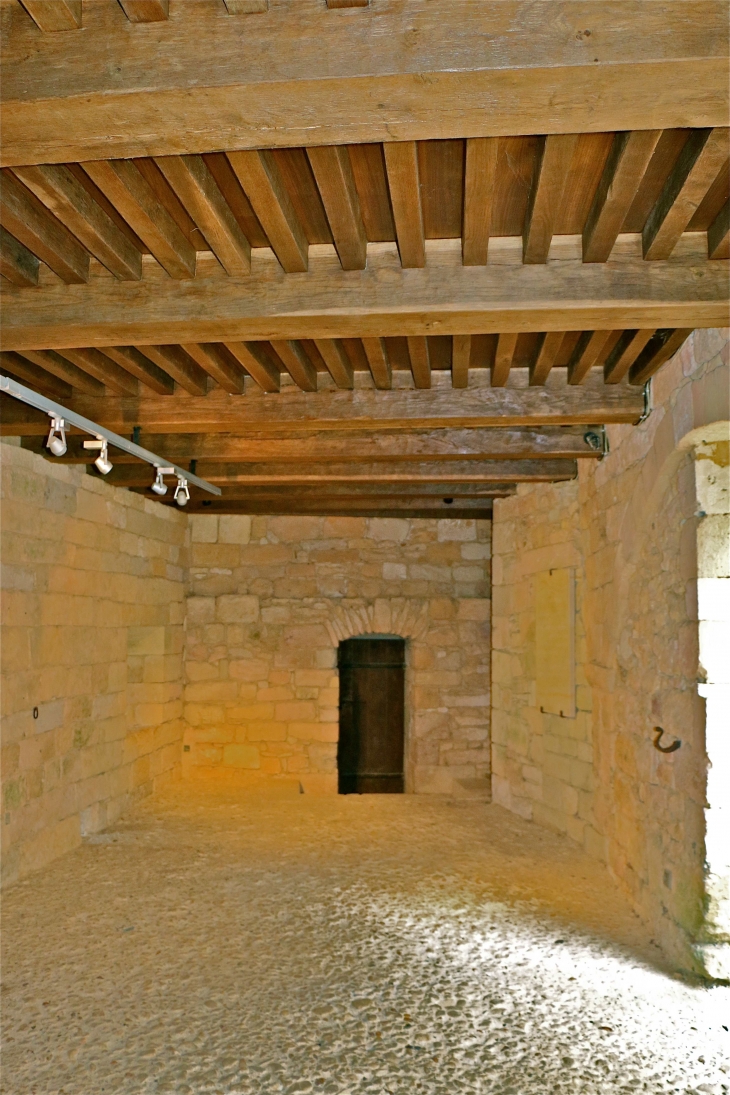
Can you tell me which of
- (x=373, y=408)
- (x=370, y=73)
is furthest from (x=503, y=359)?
(x=370, y=73)

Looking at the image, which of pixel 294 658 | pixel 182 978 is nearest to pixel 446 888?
pixel 182 978

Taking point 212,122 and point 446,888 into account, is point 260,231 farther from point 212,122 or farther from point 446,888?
point 446,888

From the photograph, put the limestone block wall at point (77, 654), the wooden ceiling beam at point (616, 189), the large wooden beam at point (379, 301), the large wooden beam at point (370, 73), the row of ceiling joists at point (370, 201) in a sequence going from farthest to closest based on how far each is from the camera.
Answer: the limestone block wall at point (77, 654) < the large wooden beam at point (379, 301) < the row of ceiling joists at point (370, 201) < the wooden ceiling beam at point (616, 189) < the large wooden beam at point (370, 73)

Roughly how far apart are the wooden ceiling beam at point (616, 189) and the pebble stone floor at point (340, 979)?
2.49m

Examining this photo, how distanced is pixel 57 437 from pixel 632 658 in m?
2.89

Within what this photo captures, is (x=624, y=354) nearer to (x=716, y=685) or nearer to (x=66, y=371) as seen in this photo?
(x=716, y=685)

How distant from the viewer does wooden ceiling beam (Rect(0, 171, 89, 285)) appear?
226 cm

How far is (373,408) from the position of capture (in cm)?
383

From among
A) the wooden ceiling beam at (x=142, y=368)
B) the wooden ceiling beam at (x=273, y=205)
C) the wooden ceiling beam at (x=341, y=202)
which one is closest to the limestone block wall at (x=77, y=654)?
the wooden ceiling beam at (x=142, y=368)

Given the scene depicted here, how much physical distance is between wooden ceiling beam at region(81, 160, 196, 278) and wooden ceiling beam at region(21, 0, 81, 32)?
15.0 inches

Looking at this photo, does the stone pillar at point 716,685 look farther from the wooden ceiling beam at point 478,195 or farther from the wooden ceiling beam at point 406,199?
the wooden ceiling beam at point 406,199

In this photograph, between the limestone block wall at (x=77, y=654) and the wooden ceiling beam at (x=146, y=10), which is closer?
the wooden ceiling beam at (x=146, y=10)

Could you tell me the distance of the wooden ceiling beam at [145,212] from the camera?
6.97ft

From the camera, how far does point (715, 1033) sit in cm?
265
